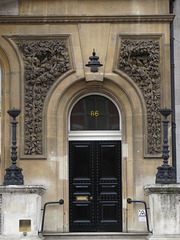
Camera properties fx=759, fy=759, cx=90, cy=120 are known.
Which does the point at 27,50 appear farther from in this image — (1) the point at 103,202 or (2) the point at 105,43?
(1) the point at 103,202

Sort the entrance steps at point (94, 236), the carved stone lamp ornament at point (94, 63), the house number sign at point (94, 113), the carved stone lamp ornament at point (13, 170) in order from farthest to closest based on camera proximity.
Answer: the house number sign at point (94, 113) < the carved stone lamp ornament at point (94, 63) < the entrance steps at point (94, 236) < the carved stone lamp ornament at point (13, 170)

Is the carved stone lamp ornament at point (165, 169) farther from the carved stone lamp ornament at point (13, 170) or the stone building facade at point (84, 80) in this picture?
the carved stone lamp ornament at point (13, 170)

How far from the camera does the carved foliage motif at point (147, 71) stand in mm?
22219

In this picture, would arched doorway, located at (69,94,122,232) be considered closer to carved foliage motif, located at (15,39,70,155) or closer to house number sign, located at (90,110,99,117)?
house number sign, located at (90,110,99,117)

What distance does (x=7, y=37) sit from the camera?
22.3 metres

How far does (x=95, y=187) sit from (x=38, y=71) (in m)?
3.81

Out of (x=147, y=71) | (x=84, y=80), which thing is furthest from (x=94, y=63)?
(x=147, y=71)

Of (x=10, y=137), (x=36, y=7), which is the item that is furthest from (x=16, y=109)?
(x=36, y=7)

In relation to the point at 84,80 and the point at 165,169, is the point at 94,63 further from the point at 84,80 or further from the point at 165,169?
the point at 165,169

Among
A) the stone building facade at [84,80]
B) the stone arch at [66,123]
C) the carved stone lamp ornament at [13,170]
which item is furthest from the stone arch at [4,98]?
the carved stone lamp ornament at [13,170]

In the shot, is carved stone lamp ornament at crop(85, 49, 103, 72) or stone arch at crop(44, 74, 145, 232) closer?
carved stone lamp ornament at crop(85, 49, 103, 72)

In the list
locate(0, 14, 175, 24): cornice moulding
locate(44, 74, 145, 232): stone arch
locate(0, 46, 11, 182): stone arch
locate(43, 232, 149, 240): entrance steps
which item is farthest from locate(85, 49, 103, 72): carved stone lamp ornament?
locate(43, 232, 149, 240): entrance steps

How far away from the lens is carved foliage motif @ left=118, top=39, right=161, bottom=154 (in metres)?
22.2

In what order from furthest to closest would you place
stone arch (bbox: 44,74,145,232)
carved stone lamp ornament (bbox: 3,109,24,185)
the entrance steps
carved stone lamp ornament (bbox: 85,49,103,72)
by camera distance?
stone arch (bbox: 44,74,145,232)
carved stone lamp ornament (bbox: 85,49,103,72)
the entrance steps
carved stone lamp ornament (bbox: 3,109,24,185)
